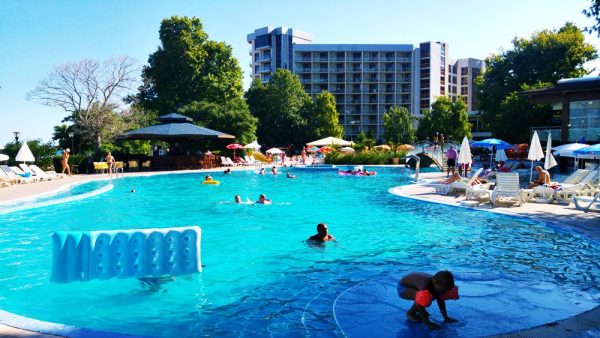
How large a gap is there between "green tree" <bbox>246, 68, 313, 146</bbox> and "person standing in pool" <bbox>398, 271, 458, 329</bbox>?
5734 centimetres

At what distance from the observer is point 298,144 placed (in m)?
63.2

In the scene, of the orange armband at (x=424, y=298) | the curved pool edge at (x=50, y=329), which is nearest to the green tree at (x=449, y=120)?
the orange armband at (x=424, y=298)

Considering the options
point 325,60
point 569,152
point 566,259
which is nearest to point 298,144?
point 325,60

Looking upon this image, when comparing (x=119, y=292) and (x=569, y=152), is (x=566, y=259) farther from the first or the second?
(x=569, y=152)

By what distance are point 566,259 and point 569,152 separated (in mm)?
11677

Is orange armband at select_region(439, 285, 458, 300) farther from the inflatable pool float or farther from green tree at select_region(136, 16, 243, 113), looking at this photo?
green tree at select_region(136, 16, 243, 113)

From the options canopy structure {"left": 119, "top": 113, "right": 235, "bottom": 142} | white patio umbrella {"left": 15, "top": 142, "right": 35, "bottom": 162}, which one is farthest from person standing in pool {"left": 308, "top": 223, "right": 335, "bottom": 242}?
canopy structure {"left": 119, "top": 113, "right": 235, "bottom": 142}

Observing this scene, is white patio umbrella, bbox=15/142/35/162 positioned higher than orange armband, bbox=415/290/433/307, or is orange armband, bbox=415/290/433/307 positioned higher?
white patio umbrella, bbox=15/142/35/162

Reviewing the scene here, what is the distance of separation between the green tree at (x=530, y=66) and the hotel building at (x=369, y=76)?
37685 mm

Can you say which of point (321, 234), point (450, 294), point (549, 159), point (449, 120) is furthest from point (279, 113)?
point (450, 294)

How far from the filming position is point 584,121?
80.1 ft

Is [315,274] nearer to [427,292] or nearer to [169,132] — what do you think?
[427,292]

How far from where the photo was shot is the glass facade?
23.8 meters

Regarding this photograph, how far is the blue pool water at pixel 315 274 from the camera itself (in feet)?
18.4
